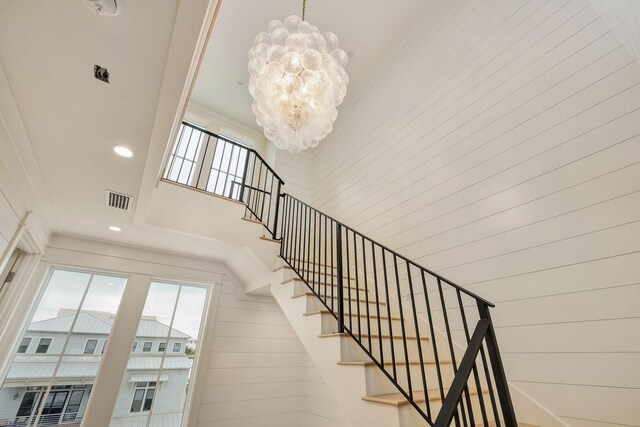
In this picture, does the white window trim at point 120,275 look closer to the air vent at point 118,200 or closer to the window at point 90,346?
the window at point 90,346

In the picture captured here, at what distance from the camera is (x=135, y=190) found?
271 cm

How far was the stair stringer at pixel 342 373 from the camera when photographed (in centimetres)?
186

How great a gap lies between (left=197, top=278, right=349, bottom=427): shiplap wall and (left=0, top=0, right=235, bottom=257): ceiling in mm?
2695

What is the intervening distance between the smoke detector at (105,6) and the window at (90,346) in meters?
4.04

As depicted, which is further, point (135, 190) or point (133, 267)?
point (133, 267)

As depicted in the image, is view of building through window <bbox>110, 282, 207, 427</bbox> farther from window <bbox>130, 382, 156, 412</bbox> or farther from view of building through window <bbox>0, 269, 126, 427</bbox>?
view of building through window <bbox>0, 269, 126, 427</bbox>

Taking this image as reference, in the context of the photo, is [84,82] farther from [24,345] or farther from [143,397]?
[143,397]

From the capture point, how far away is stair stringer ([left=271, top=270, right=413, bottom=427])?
186cm

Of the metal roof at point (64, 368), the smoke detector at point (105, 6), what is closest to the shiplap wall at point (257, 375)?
the metal roof at point (64, 368)

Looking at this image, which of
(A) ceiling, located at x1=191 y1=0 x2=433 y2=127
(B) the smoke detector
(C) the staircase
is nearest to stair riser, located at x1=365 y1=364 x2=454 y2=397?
(C) the staircase

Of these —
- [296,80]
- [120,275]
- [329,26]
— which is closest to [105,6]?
[296,80]

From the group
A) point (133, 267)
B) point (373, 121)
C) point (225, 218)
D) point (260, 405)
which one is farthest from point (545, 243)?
point (133, 267)

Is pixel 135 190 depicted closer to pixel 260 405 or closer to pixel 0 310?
pixel 0 310

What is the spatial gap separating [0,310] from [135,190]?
7.42ft
